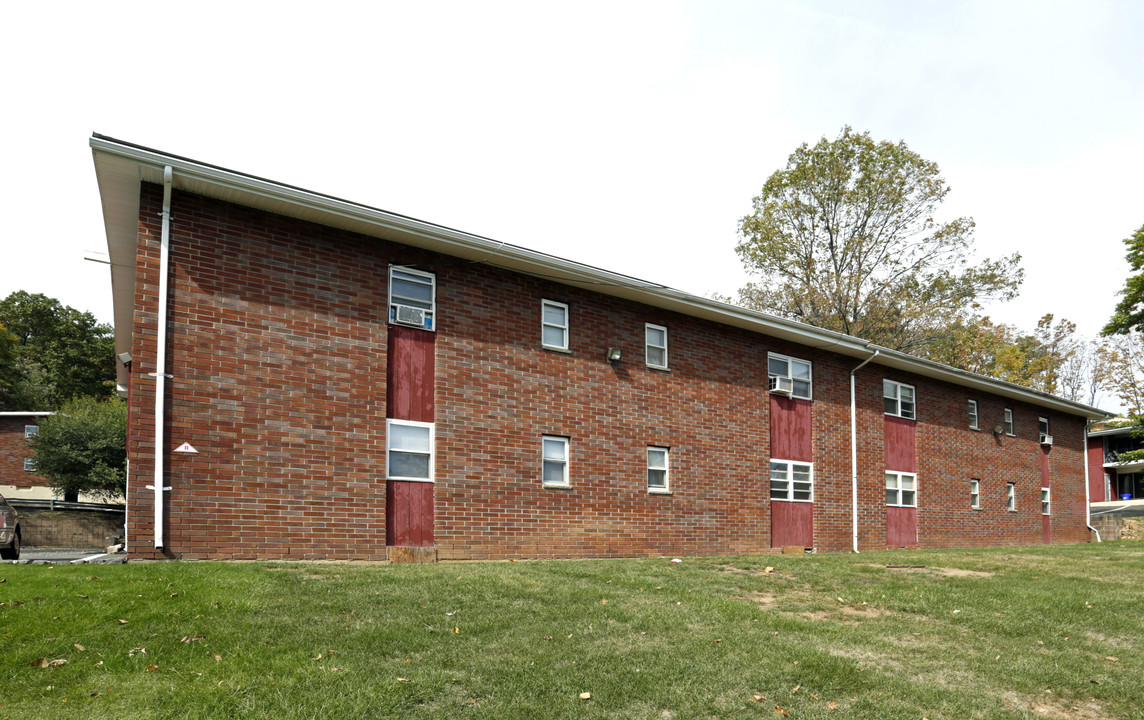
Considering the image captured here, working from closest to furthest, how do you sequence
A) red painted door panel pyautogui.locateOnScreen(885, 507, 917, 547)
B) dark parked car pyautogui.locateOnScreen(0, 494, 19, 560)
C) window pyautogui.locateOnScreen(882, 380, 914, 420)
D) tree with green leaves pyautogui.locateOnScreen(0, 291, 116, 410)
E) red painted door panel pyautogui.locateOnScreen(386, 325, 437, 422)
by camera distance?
red painted door panel pyautogui.locateOnScreen(386, 325, 437, 422)
dark parked car pyautogui.locateOnScreen(0, 494, 19, 560)
red painted door panel pyautogui.locateOnScreen(885, 507, 917, 547)
window pyautogui.locateOnScreen(882, 380, 914, 420)
tree with green leaves pyautogui.locateOnScreen(0, 291, 116, 410)

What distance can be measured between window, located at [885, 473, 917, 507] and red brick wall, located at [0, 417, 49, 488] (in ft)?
125

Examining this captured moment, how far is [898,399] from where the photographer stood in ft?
76.6

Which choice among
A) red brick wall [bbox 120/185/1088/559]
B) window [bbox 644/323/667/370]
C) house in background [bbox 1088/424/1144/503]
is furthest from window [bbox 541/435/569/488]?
house in background [bbox 1088/424/1144/503]

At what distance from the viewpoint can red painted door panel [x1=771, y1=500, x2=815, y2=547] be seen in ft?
62.2

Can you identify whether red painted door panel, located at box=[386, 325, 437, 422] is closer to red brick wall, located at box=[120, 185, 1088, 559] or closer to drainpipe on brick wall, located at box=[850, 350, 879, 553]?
red brick wall, located at box=[120, 185, 1088, 559]

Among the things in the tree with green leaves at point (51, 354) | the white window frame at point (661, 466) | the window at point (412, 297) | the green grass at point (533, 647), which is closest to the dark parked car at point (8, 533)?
the green grass at point (533, 647)

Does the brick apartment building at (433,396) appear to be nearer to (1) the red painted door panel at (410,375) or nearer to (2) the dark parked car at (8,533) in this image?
(1) the red painted door panel at (410,375)

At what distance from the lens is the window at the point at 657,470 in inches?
653

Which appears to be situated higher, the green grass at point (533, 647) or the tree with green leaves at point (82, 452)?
the tree with green leaves at point (82, 452)

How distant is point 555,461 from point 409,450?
3003 mm

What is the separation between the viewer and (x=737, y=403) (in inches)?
728

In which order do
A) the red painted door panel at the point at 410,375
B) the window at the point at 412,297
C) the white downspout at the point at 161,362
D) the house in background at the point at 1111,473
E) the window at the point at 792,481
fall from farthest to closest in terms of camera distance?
1. the house in background at the point at 1111,473
2. the window at the point at 792,481
3. the window at the point at 412,297
4. the red painted door panel at the point at 410,375
5. the white downspout at the point at 161,362

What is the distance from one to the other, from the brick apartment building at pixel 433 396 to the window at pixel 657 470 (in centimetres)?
5

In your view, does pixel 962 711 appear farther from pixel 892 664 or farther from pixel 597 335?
pixel 597 335
